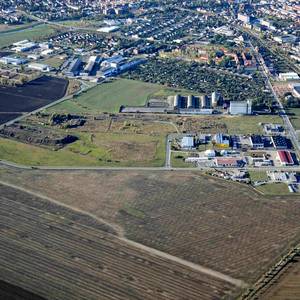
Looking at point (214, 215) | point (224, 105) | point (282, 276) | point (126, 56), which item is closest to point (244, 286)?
point (282, 276)

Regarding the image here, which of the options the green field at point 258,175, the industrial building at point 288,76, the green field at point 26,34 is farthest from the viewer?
the green field at point 26,34

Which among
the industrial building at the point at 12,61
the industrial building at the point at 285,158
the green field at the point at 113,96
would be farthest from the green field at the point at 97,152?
the industrial building at the point at 12,61

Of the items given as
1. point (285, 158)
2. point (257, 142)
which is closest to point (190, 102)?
point (257, 142)

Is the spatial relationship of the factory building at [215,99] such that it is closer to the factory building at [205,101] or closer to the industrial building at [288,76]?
the factory building at [205,101]

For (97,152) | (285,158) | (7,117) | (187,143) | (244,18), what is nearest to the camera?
(285,158)

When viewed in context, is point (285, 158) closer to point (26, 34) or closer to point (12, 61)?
point (12, 61)

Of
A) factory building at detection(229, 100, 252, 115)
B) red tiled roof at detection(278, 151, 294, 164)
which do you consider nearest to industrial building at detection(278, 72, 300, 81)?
factory building at detection(229, 100, 252, 115)
